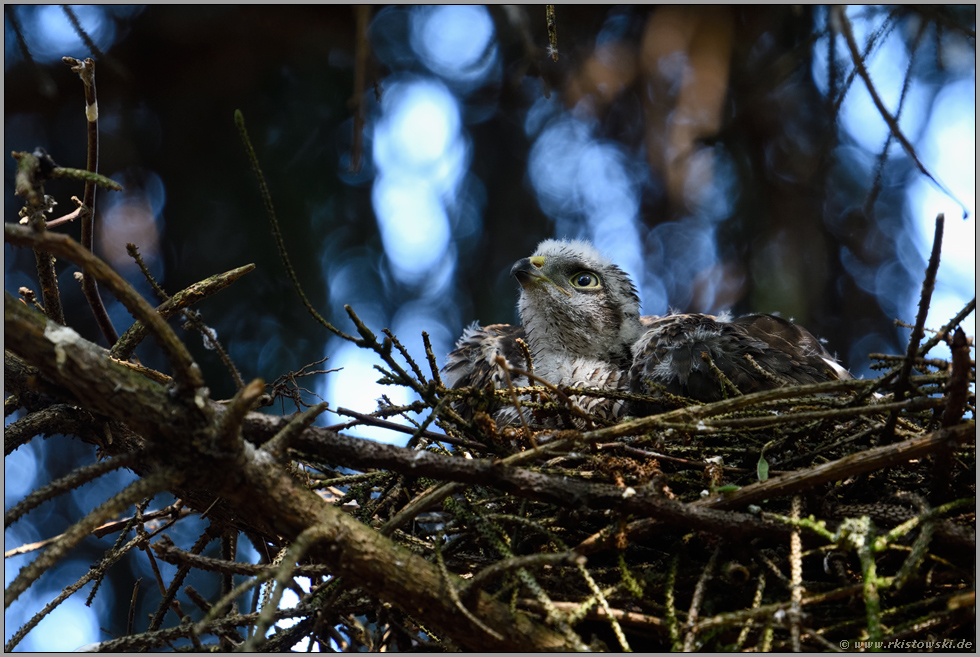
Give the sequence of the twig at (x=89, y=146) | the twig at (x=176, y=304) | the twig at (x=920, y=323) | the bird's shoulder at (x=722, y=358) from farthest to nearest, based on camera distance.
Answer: the bird's shoulder at (x=722, y=358) < the twig at (x=176, y=304) < the twig at (x=89, y=146) < the twig at (x=920, y=323)

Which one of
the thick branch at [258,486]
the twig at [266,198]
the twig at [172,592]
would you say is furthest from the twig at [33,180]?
the twig at [172,592]

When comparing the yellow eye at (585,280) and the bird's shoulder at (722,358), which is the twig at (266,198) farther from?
the yellow eye at (585,280)

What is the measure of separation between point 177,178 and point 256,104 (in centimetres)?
82

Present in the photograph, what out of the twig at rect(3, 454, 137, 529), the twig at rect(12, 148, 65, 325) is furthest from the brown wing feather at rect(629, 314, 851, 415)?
the twig at rect(12, 148, 65, 325)

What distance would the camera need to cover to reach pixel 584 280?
4309 mm

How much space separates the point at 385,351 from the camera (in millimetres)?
2049

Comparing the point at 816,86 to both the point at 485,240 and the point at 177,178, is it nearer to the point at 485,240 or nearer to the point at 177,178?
the point at 485,240

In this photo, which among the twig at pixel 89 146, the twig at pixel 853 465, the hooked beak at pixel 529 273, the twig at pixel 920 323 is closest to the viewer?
the twig at pixel 920 323

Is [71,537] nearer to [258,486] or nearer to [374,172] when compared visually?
[258,486]

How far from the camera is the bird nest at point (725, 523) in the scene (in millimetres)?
1708

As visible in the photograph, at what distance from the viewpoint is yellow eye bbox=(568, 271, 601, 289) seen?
4.28 metres

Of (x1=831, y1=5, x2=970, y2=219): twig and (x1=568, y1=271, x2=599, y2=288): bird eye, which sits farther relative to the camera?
(x1=568, y1=271, x2=599, y2=288): bird eye

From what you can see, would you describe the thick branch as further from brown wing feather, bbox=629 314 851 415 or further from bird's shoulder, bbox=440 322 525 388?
bird's shoulder, bbox=440 322 525 388

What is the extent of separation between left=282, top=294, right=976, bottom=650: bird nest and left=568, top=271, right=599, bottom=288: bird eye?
77.0 inches
